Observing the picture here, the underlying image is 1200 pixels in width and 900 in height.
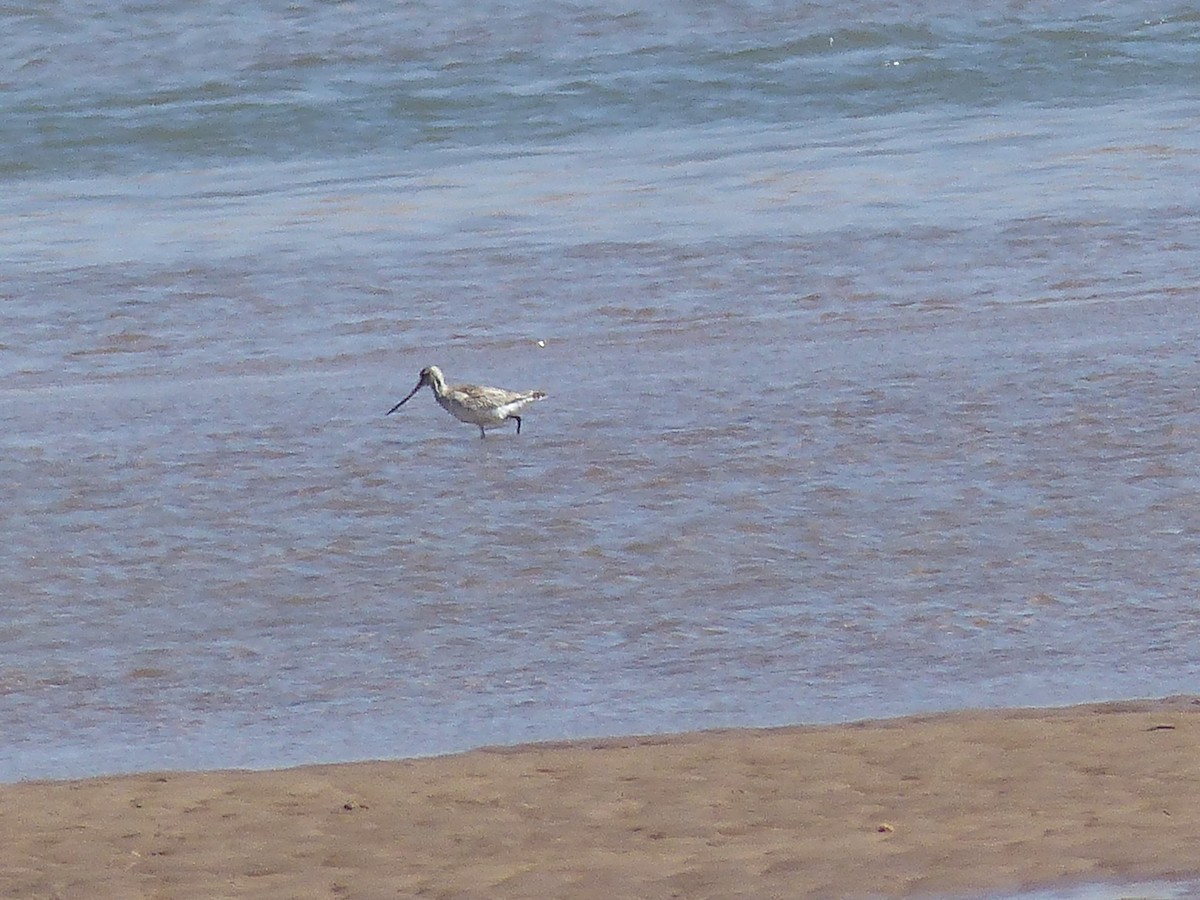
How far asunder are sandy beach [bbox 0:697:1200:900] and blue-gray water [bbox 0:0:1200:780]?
0.31 meters

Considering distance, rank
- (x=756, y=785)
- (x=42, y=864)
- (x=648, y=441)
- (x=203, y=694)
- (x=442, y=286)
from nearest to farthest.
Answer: (x=42, y=864), (x=756, y=785), (x=203, y=694), (x=648, y=441), (x=442, y=286)

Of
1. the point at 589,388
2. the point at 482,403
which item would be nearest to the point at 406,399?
the point at 482,403

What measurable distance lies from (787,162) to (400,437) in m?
5.33

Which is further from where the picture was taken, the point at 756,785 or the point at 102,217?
the point at 102,217

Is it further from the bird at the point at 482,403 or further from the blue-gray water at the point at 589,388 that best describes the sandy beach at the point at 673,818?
the bird at the point at 482,403

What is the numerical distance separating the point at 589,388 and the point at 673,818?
4.00 meters

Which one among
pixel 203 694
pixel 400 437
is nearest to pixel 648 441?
pixel 400 437

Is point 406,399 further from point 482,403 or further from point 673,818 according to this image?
point 673,818

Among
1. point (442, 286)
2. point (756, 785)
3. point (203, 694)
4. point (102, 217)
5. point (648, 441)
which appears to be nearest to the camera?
point (756, 785)

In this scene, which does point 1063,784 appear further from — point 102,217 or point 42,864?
point 102,217

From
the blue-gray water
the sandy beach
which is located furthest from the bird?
the sandy beach

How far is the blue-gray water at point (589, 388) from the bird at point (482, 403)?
111 mm

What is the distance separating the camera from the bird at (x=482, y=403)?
754 centimetres

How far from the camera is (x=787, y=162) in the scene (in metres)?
12.5
